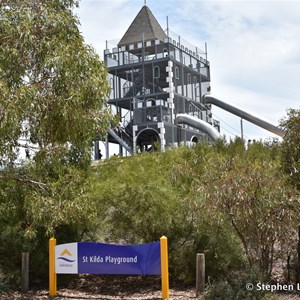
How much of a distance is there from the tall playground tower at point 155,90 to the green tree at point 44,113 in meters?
27.7

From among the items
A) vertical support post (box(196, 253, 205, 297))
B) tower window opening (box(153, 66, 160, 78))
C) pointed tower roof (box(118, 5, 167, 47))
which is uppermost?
pointed tower roof (box(118, 5, 167, 47))

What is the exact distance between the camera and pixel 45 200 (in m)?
11.5

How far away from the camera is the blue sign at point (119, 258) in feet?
37.4

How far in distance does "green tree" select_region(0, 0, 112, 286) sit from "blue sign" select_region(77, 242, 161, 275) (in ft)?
2.53

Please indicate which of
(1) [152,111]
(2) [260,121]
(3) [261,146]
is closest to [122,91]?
(1) [152,111]

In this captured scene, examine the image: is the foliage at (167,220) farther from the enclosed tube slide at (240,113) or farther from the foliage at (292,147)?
the enclosed tube slide at (240,113)

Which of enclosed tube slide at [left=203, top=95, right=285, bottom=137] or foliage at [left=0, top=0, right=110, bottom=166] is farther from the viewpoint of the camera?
enclosed tube slide at [left=203, top=95, right=285, bottom=137]

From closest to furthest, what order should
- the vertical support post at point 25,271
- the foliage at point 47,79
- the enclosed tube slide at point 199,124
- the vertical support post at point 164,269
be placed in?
the foliage at point 47,79 < the vertical support post at point 164,269 < the vertical support post at point 25,271 < the enclosed tube slide at point 199,124

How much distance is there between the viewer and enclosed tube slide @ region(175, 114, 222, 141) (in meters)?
36.7

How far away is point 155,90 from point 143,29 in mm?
7364

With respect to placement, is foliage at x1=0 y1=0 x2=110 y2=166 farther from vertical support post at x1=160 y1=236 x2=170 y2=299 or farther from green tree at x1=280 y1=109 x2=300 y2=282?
green tree at x1=280 y1=109 x2=300 y2=282

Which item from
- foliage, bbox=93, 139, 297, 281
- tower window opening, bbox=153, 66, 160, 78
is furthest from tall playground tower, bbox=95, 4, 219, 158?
foliage, bbox=93, 139, 297, 281

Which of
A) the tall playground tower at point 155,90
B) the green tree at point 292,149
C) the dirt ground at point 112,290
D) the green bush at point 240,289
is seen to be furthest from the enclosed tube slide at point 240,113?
the green bush at point 240,289

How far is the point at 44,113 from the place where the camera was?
422 inches
